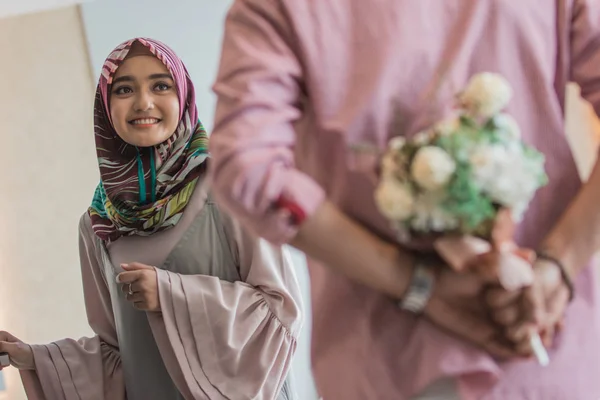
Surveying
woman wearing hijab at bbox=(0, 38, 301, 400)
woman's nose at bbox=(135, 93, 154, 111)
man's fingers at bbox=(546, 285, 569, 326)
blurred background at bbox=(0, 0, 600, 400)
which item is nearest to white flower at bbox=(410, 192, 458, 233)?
man's fingers at bbox=(546, 285, 569, 326)

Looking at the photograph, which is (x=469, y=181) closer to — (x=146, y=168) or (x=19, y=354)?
(x=146, y=168)

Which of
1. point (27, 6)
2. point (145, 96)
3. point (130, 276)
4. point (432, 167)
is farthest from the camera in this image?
point (27, 6)

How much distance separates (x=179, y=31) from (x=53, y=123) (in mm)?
521

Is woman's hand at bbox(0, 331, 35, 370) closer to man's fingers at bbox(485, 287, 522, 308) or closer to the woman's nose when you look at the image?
the woman's nose

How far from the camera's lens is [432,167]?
0.46m

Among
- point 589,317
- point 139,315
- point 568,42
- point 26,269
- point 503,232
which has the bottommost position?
point 26,269

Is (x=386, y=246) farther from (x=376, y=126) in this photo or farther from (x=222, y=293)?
(x=222, y=293)

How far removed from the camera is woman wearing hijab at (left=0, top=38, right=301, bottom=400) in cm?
121

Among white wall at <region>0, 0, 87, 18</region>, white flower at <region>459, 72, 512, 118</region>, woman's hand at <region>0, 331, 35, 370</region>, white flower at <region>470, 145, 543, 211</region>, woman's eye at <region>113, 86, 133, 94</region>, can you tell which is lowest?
woman's hand at <region>0, 331, 35, 370</region>

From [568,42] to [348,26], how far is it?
19 centimetres

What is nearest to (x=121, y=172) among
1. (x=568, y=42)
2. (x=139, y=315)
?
(x=139, y=315)

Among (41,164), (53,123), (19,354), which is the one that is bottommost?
(19,354)

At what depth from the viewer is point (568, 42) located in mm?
562

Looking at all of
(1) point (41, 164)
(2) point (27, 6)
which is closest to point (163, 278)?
(1) point (41, 164)
